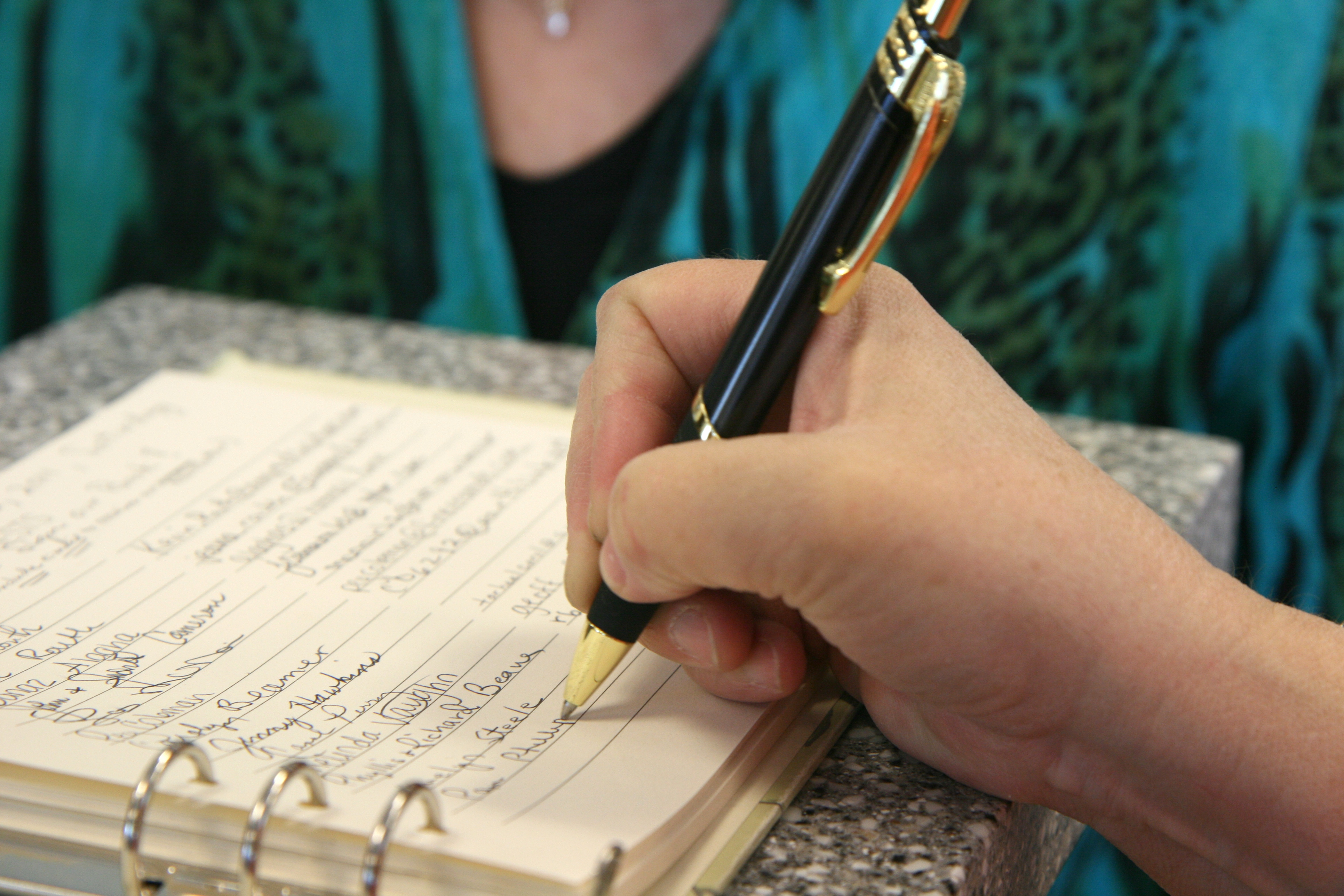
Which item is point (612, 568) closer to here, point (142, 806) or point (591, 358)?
point (142, 806)

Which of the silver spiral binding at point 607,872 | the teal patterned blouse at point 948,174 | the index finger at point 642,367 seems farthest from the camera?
the teal patterned blouse at point 948,174

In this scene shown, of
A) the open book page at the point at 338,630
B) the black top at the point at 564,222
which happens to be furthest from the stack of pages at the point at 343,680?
the black top at the point at 564,222

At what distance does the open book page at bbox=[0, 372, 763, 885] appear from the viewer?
36 centimetres

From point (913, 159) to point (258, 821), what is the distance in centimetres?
27

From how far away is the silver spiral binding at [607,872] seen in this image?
317 millimetres

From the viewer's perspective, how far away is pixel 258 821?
33cm

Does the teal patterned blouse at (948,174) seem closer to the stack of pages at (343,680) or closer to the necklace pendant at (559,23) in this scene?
the necklace pendant at (559,23)

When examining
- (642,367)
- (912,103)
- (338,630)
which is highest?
(912,103)

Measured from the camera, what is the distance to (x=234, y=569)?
0.48 metres

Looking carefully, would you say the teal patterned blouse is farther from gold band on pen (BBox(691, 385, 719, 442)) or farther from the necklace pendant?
gold band on pen (BBox(691, 385, 719, 442))

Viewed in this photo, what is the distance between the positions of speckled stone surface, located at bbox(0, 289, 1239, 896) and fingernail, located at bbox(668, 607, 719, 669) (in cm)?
6

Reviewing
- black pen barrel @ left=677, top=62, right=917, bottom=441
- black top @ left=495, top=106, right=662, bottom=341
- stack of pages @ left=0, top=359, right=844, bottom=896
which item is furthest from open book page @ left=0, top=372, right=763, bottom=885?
black top @ left=495, top=106, right=662, bottom=341

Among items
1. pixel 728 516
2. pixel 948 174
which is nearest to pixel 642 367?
pixel 728 516

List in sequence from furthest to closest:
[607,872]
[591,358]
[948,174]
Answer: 1. [948,174]
2. [591,358]
3. [607,872]
